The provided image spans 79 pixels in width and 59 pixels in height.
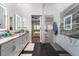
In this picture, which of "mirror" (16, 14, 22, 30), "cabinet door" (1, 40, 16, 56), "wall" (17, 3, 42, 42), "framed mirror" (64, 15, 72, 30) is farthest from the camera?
"mirror" (16, 14, 22, 30)

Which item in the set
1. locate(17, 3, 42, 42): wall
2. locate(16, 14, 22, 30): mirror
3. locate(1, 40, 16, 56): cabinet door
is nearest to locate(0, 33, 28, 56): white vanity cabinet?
locate(1, 40, 16, 56): cabinet door

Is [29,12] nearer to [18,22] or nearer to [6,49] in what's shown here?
[18,22]

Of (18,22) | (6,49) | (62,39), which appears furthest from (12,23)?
(62,39)

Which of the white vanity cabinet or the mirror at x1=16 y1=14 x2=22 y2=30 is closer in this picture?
the white vanity cabinet

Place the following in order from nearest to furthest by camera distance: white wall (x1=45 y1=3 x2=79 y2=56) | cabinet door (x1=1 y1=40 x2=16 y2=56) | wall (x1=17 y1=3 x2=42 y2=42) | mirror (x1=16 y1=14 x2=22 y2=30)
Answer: cabinet door (x1=1 y1=40 x2=16 y2=56) → white wall (x1=45 y1=3 x2=79 y2=56) → wall (x1=17 y1=3 x2=42 y2=42) → mirror (x1=16 y1=14 x2=22 y2=30)

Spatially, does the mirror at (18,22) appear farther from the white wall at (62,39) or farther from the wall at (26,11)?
the white wall at (62,39)

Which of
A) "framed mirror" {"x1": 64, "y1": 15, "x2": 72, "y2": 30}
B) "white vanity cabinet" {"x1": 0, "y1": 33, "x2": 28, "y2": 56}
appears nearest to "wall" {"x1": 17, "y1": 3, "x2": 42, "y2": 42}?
"white vanity cabinet" {"x1": 0, "y1": 33, "x2": 28, "y2": 56}

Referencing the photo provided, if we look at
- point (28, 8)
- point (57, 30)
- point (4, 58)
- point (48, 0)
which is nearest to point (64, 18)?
point (57, 30)

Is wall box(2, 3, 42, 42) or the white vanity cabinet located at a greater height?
wall box(2, 3, 42, 42)

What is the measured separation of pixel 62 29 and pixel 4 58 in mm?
2493

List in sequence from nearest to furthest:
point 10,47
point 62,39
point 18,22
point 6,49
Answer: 1. point 6,49
2. point 10,47
3. point 62,39
4. point 18,22

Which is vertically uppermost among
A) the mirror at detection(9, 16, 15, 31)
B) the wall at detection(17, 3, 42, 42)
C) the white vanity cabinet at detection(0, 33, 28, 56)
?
the wall at detection(17, 3, 42, 42)

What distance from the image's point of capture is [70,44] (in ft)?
11.3

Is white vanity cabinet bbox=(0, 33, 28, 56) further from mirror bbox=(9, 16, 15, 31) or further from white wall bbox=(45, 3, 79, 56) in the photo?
white wall bbox=(45, 3, 79, 56)
